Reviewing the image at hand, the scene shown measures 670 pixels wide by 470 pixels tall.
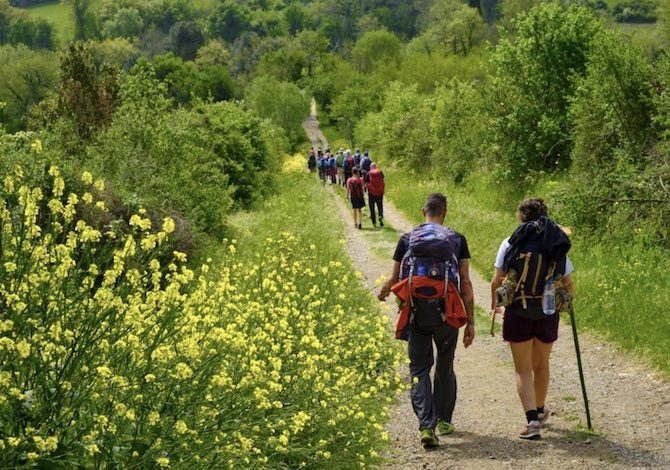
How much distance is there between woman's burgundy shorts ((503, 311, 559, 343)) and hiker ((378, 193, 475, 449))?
0.39 metres

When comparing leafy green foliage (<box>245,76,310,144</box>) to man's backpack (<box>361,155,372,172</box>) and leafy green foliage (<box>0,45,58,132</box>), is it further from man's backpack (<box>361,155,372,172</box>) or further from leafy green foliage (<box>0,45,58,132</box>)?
man's backpack (<box>361,155,372,172</box>)

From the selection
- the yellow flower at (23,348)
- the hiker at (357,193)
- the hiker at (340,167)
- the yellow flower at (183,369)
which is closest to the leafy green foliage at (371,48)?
the hiker at (340,167)

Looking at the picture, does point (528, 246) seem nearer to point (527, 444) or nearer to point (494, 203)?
point (527, 444)

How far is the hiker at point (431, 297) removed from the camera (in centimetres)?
769

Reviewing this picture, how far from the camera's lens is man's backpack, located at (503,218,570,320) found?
7852mm

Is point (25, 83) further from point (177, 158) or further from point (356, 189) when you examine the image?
point (177, 158)

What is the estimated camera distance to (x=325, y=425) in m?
6.94

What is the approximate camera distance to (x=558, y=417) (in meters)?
8.81

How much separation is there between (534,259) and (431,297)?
3.07 feet

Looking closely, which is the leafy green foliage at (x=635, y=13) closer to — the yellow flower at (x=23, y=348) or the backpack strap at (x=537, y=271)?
the backpack strap at (x=537, y=271)

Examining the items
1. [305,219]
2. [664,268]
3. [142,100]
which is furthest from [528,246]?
[142,100]

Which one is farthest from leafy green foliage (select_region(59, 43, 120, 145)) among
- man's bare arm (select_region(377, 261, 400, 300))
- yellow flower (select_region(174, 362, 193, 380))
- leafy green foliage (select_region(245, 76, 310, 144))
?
leafy green foliage (select_region(245, 76, 310, 144))

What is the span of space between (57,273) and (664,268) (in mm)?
10005

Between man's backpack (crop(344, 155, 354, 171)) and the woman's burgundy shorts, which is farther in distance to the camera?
man's backpack (crop(344, 155, 354, 171))
